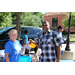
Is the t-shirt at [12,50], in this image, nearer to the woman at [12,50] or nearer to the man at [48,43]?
the woman at [12,50]

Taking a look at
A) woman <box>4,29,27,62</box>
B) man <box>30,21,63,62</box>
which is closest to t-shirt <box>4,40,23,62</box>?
woman <box>4,29,27,62</box>

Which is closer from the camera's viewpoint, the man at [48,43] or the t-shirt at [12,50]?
the t-shirt at [12,50]

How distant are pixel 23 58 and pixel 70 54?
2.88 metres

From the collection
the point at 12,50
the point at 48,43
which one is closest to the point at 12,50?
the point at 12,50

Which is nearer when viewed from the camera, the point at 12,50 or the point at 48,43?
the point at 12,50

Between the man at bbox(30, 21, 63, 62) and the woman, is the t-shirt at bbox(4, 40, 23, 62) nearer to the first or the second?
the woman

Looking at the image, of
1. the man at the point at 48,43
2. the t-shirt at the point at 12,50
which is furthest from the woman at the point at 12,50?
the man at the point at 48,43

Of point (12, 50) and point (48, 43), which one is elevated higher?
point (48, 43)

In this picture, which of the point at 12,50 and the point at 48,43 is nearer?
the point at 12,50

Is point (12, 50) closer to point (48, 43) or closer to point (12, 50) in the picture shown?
point (12, 50)

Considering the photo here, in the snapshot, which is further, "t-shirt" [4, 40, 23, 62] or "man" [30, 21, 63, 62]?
"man" [30, 21, 63, 62]

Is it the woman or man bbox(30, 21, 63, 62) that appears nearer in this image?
the woman
